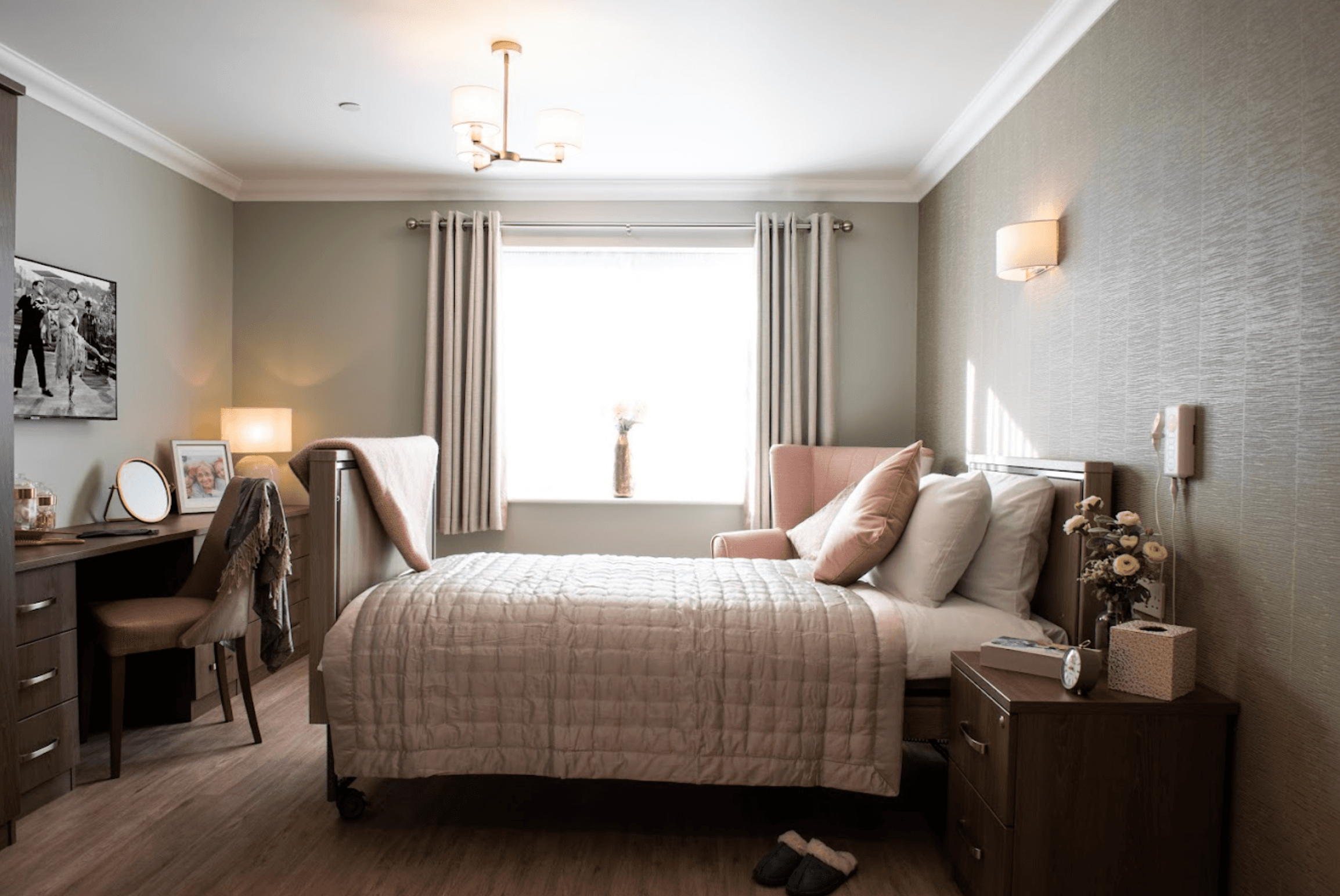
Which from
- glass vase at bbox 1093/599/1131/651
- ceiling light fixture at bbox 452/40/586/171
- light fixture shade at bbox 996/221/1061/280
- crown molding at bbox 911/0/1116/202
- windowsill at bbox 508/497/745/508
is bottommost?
glass vase at bbox 1093/599/1131/651

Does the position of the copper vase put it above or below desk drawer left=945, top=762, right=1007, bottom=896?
above

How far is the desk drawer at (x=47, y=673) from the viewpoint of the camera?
8.69 ft

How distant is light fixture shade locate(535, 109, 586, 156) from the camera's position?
318 centimetres

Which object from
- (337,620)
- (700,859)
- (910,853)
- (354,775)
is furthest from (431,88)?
(910,853)

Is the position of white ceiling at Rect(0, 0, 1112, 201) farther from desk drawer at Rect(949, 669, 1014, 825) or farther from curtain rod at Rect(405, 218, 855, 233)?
desk drawer at Rect(949, 669, 1014, 825)

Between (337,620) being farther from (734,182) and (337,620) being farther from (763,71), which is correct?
(734,182)

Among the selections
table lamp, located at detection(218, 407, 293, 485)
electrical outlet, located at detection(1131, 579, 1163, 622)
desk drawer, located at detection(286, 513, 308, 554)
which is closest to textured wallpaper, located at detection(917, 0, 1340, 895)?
electrical outlet, located at detection(1131, 579, 1163, 622)

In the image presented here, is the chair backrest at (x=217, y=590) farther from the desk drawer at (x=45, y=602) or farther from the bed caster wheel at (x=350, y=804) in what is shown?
the bed caster wheel at (x=350, y=804)

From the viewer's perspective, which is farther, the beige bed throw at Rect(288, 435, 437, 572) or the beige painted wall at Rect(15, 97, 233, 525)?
the beige painted wall at Rect(15, 97, 233, 525)

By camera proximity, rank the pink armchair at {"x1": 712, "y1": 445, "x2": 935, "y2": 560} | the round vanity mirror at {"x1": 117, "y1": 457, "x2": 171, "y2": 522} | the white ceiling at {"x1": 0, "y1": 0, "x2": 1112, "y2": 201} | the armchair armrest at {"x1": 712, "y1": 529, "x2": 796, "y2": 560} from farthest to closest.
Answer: the pink armchair at {"x1": 712, "y1": 445, "x2": 935, "y2": 560}, the armchair armrest at {"x1": 712, "y1": 529, "x2": 796, "y2": 560}, the round vanity mirror at {"x1": 117, "y1": 457, "x2": 171, "y2": 522}, the white ceiling at {"x1": 0, "y1": 0, "x2": 1112, "y2": 201}

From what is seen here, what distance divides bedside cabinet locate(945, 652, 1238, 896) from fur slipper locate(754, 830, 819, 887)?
0.58 m

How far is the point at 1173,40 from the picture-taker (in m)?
2.28

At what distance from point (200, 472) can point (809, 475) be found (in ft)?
10.0

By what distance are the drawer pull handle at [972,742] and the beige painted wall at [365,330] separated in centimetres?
277
